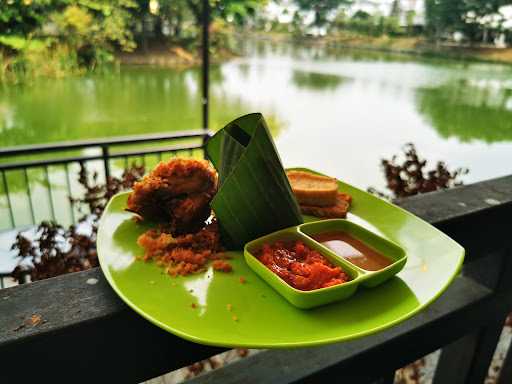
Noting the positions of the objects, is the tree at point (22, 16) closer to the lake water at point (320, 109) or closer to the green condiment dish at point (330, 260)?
the lake water at point (320, 109)

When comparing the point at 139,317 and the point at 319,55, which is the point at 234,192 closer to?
the point at 139,317

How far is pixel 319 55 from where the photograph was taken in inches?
1176

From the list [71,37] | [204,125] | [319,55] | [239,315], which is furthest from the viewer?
[319,55]

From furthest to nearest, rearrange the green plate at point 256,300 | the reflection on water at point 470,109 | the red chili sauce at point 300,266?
the reflection on water at point 470,109 < the red chili sauce at point 300,266 < the green plate at point 256,300

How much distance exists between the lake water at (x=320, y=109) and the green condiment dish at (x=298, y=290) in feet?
28.2

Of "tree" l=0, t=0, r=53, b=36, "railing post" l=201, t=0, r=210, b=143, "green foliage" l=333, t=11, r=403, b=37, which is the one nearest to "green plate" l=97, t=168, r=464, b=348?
"railing post" l=201, t=0, r=210, b=143

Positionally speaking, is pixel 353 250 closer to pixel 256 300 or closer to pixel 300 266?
pixel 300 266

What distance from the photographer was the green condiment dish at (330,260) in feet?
1.99

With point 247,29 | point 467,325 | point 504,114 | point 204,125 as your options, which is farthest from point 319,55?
point 467,325

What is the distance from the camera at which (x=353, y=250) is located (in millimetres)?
822

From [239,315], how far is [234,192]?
0.26 m

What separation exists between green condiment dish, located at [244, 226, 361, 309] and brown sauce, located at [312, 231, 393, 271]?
0.05m

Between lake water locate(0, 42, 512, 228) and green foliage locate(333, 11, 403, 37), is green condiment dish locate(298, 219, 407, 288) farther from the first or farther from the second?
green foliage locate(333, 11, 403, 37)

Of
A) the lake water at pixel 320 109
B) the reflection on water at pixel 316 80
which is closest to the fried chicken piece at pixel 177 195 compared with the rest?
the lake water at pixel 320 109
